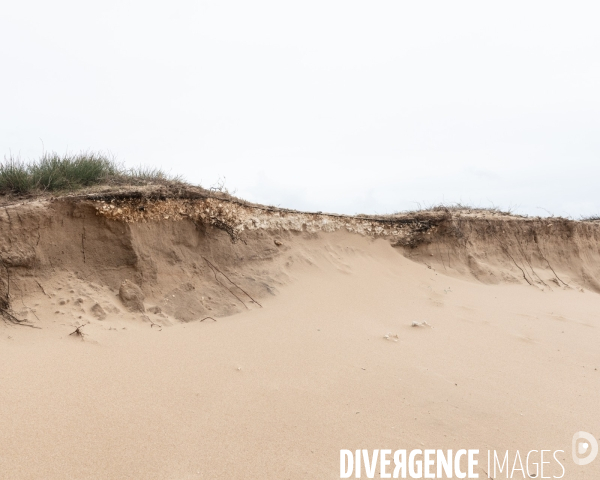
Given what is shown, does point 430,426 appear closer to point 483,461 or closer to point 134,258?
point 483,461

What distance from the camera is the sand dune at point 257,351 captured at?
2.78 metres

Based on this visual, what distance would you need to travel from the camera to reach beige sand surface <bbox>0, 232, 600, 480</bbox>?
268cm

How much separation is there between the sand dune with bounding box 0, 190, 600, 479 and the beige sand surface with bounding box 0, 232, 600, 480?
16mm

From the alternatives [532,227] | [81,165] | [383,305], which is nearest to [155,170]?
[81,165]

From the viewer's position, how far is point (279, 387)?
356 centimetres

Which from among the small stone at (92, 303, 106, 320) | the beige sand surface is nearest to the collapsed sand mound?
the small stone at (92, 303, 106, 320)

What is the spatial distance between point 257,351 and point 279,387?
733mm

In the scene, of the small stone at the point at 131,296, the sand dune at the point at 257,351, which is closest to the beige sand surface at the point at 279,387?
the sand dune at the point at 257,351

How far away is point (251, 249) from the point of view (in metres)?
6.46

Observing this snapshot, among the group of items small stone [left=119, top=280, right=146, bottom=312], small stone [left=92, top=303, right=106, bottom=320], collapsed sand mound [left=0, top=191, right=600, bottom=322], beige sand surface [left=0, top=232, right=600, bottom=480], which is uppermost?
collapsed sand mound [left=0, top=191, right=600, bottom=322]

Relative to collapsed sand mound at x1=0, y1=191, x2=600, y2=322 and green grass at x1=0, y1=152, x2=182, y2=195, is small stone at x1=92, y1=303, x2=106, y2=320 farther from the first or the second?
green grass at x1=0, y1=152, x2=182, y2=195

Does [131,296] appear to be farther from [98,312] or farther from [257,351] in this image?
[257,351]

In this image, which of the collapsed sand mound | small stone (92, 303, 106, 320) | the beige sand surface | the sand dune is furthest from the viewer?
the collapsed sand mound

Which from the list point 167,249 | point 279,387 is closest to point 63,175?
point 167,249
